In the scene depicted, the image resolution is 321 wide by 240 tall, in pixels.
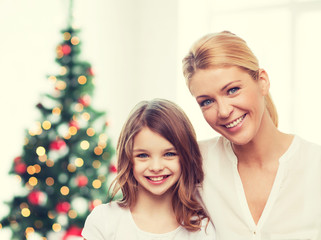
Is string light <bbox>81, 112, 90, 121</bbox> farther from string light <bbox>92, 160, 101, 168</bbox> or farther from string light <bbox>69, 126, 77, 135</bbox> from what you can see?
string light <bbox>92, 160, 101, 168</bbox>

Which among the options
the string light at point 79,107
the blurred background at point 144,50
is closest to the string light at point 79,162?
the string light at point 79,107

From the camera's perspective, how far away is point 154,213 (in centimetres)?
189

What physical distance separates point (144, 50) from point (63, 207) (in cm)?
296

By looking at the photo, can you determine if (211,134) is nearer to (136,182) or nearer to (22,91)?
(22,91)

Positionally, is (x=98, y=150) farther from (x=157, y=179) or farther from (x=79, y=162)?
(x=157, y=179)

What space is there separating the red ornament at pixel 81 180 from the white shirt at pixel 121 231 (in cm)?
150

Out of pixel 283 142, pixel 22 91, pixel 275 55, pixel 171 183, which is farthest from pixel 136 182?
pixel 275 55

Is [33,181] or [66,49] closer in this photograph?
[33,181]

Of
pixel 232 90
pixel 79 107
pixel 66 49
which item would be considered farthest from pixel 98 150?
pixel 232 90

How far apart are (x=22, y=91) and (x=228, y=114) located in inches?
105

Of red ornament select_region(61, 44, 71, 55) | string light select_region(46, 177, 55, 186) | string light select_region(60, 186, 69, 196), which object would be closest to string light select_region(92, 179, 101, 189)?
string light select_region(60, 186, 69, 196)

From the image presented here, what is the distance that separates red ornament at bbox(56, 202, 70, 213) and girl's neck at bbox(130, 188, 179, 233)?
4.91 feet

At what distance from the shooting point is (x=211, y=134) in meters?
5.04

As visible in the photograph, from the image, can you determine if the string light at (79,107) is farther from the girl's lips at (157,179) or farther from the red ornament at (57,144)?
the girl's lips at (157,179)
